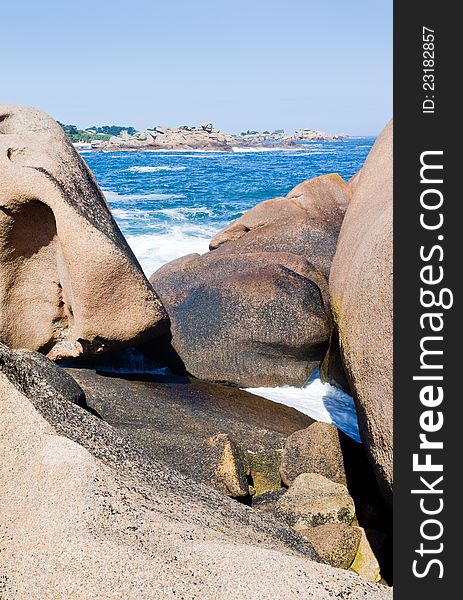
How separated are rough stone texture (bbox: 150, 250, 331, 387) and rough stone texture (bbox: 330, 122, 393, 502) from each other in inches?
88.1

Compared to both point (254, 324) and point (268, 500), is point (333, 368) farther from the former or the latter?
point (268, 500)

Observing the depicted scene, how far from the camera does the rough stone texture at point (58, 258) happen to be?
447 cm

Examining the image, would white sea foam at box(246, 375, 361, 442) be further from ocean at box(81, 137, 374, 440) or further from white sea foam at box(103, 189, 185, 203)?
white sea foam at box(103, 189, 185, 203)

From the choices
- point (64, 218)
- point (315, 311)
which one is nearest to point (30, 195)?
point (64, 218)

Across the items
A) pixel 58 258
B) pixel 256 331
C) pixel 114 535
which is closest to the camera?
pixel 114 535

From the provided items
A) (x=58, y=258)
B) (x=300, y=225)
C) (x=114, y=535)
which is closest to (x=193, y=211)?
(x=300, y=225)

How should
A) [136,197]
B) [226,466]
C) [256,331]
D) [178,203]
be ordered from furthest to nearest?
[136,197]
[178,203]
[256,331]
[226,466]

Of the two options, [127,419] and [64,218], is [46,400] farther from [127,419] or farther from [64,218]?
[64,218]

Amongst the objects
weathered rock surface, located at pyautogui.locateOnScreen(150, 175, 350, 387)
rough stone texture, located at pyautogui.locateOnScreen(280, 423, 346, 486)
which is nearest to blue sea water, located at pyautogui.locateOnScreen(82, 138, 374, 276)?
weathered rock surface, located at pyautogui.locateOnScreen(150, 175, 350, 387)

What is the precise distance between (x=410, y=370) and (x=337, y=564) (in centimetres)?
134

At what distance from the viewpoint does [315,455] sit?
13.4ft

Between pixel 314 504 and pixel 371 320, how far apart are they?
3.84ft

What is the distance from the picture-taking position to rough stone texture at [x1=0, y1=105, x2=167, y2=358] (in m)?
4.47

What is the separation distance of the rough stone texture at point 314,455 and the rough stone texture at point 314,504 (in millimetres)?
252
